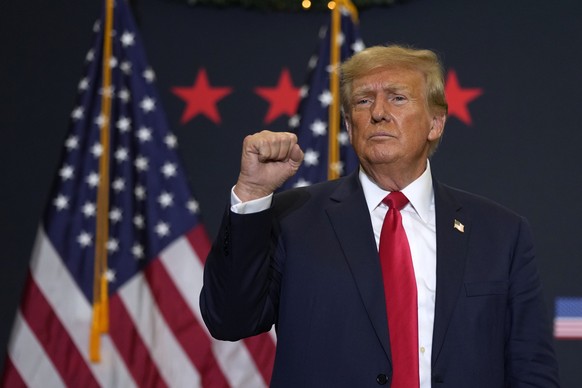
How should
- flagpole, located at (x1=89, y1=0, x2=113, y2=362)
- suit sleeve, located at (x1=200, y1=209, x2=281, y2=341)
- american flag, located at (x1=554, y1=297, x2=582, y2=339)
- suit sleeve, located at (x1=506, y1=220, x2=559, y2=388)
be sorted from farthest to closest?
1. american flag, located at (x1=554, y1=297, x2=582, y2=339)
2. flagpole, located at (x1=89, y1=0, x2=113, y2=362)
3. suit sleeve, located at (x1=506, y1=220, x2=559, y2=388)
4. suit sleeve, located at (x1=200, y1=209, x2=281, y2=341)

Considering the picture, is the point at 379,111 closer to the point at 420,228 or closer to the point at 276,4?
the point at 420,228

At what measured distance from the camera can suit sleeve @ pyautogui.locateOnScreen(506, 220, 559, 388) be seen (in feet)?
5.79

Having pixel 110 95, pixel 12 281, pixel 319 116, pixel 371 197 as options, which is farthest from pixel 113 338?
pixel 371 197

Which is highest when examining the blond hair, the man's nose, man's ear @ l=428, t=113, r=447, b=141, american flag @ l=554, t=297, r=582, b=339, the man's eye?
the blond hair

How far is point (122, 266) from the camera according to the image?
3309 mm

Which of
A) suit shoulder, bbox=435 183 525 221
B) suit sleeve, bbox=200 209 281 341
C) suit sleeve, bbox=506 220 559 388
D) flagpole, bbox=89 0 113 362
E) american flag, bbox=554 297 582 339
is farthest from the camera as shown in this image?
american flag, bbox=554 297 582 339

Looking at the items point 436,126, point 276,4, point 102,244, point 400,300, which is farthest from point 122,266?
point 400,300

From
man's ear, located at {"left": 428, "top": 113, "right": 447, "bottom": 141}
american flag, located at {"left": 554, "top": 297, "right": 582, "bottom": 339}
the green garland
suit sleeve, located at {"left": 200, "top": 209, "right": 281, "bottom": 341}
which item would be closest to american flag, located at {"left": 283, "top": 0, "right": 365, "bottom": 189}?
the green garland

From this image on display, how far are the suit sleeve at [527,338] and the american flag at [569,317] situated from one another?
6.43ft

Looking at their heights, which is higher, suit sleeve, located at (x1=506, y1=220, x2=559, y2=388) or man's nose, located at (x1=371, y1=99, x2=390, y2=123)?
man's nose, located at (x1=371, y1=99, x2=390, y2=123)

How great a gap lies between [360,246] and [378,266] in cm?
6

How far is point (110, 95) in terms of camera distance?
3.34m

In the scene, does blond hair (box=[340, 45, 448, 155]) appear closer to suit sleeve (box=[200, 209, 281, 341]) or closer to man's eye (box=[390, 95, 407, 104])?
man's eye (box=[390, 95, 407, 104])

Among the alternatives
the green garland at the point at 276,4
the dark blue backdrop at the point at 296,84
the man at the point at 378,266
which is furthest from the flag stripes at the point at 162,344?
the man at the point at 378,266
